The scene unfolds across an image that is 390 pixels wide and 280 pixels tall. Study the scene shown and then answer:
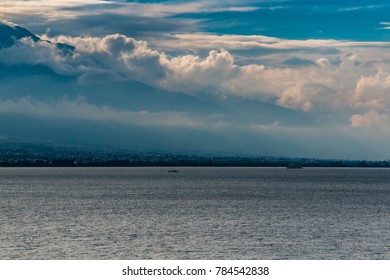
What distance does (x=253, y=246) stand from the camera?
244ft

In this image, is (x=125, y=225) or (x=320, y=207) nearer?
(x=125, y=225)

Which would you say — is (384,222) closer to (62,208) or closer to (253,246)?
(253,246)

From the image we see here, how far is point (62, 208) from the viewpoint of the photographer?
12531cm
